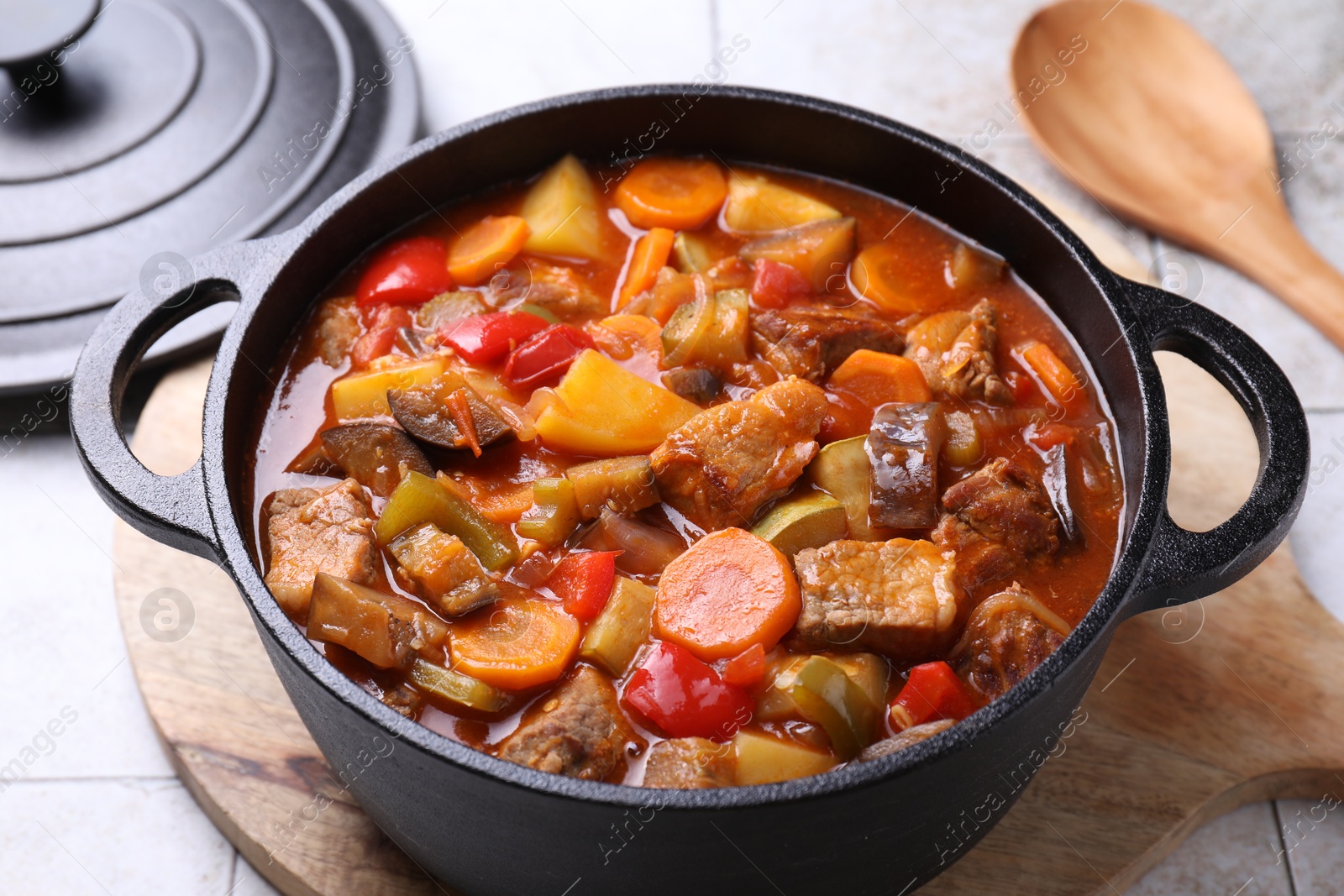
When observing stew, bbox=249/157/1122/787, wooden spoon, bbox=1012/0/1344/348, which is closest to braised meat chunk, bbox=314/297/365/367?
stew, bbox=249/157/1122/787

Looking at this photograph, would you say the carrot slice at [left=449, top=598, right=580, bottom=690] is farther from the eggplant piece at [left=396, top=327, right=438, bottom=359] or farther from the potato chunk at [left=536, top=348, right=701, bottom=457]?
the eggplant piece at [left=396, top=327, right=438, bottom=359]

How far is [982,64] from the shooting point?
425cm

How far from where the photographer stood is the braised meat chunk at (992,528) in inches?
91.7

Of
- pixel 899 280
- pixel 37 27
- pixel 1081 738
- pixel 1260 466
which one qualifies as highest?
pixel 37 27

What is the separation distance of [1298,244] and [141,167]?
3454 millimetres

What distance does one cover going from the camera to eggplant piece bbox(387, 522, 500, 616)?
2225 mm

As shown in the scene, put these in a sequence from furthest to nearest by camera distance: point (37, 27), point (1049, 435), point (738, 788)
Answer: point (37, 27), point (1049, 435), point (738, 788)

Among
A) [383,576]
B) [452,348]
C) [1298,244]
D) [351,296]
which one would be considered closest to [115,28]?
[351,296]

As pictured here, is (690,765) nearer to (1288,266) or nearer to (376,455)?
(376,455)

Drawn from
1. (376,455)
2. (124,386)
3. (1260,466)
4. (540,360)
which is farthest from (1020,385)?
(124,386)

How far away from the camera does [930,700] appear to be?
2.17m

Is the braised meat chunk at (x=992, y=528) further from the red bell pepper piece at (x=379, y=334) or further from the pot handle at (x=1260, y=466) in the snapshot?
the red bell pepper piece at (x=379, y=334)

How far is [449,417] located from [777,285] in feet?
2.76

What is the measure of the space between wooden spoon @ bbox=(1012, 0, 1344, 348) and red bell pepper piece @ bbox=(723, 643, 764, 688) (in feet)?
7.28
